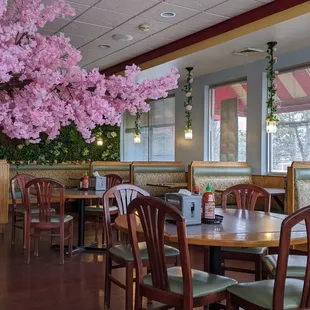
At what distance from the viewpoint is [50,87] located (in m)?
0.78

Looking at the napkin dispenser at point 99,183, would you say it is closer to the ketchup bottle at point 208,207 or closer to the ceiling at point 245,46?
the ceiling at point 245,46

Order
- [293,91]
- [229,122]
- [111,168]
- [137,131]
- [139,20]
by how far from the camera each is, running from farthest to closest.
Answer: [137,131] → [229,122] → [111,168] → [293,91] → [139,20]

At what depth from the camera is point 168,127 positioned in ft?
33.3

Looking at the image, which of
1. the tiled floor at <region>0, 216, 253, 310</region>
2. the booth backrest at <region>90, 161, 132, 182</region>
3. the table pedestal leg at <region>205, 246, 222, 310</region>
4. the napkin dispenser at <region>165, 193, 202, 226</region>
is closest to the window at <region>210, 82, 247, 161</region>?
the booth backrest at <region>90, 161, 132, 182</region>

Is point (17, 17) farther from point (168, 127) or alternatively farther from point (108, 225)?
point (168, 127)

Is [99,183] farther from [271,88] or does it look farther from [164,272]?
[164,272]

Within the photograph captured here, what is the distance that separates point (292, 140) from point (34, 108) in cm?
692

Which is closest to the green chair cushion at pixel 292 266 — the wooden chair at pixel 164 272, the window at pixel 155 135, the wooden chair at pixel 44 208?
the wooden chair at pixel 164 272

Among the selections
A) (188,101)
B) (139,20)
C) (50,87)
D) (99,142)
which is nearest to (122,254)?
(50,87)

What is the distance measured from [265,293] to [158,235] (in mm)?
623

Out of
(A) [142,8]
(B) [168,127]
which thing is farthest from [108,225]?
(B) [168,127]

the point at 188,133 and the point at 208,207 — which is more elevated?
the point at 188,133

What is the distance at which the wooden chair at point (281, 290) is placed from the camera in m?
1.89

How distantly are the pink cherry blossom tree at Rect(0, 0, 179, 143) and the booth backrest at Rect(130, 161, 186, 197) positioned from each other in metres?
6.50
